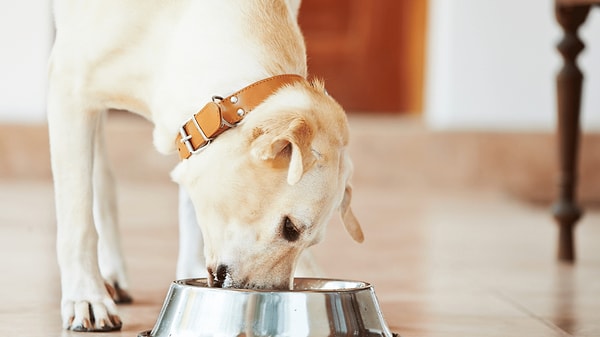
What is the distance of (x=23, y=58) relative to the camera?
20.6 feet

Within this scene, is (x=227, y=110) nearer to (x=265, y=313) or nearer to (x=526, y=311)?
(x=265, y=313)

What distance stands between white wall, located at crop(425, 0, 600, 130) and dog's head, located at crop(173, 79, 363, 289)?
165 inches

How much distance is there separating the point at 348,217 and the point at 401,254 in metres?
1.39

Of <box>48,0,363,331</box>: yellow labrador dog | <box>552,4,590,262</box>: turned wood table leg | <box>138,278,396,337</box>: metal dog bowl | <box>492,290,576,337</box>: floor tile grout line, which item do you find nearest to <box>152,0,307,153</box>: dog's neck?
<box>48,0,363,331</box>: yellow labrador dog

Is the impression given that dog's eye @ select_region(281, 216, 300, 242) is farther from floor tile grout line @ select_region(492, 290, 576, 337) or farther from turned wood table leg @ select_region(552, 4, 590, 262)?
turned wood table leg @ select_region(552, 4, 590, 262)

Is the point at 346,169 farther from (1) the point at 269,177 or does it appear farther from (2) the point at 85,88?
(2) the point at 85,88

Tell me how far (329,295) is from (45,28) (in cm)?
465

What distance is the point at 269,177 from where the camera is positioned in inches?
80.4

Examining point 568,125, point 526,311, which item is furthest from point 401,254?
point 526,311

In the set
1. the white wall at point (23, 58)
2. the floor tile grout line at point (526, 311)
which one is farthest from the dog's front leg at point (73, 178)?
the white wall at point (23, 58)

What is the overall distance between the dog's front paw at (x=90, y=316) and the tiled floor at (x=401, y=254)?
34 millimetres

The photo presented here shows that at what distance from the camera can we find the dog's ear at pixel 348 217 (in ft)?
7.54

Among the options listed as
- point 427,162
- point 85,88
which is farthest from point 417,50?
point 85,88

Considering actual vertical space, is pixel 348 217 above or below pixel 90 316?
above
